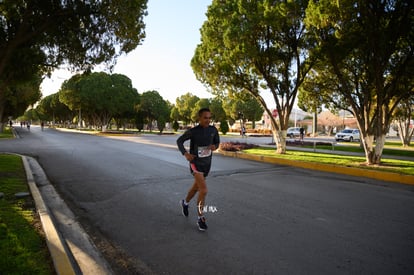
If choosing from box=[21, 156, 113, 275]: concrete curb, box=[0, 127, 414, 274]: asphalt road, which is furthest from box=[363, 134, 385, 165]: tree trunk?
box=[21, 156, 113, 275]: concrete curb

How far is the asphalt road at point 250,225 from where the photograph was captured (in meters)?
3.15

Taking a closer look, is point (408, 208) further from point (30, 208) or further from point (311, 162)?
point (30, 208)

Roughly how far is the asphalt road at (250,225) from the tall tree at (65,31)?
4279mm

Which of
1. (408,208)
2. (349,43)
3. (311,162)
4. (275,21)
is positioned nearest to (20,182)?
(408,208)

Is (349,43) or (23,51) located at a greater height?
(349,43)

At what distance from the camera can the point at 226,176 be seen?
8.59 m

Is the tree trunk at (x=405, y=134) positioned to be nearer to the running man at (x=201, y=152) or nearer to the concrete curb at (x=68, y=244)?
the running man at (x=201, y=152)

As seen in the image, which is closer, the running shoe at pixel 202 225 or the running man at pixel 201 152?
the running shoe at pixel 202 225

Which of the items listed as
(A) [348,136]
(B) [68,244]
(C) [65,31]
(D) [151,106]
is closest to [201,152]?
(B) [68,244]

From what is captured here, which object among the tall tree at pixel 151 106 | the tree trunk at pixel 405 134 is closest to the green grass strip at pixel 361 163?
the tree trunk at pixel 405 134

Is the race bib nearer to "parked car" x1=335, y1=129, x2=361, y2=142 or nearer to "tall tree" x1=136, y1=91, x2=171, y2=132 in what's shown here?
"parked car" x1=335, y1=129, x2=361, y2=142

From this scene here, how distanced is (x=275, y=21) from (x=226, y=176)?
284 inches

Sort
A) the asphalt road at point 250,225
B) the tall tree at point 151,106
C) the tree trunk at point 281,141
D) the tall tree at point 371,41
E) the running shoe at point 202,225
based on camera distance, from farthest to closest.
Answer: the tall tree at point 151,106 < the tree trunk at point 281,141 < the tall tree at point 371,41 < the running shoe at point 202,225 < the asphalt road at point 250,225

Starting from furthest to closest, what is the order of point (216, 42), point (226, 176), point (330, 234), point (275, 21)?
point (216, 42) < point (275, 21) < point (226, 176) < point (330, 234)
